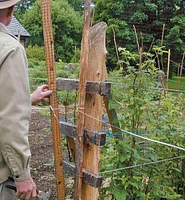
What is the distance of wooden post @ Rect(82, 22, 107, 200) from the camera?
2.14 meters

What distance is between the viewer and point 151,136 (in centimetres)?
257

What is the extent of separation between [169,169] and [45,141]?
2.75 metres

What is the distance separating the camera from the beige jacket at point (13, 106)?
1.39 metres

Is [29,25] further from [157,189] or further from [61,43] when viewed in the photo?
[157,189]

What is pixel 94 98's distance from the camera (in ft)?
7.16

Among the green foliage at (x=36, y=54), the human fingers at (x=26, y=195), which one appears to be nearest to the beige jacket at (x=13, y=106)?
the human fingers at (x=26, y=195)

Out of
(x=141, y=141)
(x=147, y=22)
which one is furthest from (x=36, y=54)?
(x=141, y=141)

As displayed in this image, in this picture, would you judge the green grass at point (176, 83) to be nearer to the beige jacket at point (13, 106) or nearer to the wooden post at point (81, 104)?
the wooden post at point (81, 104)

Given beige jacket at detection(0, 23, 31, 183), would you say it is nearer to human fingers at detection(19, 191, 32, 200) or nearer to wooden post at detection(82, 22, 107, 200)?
human fingers at detection(19, 191, 32, 200)

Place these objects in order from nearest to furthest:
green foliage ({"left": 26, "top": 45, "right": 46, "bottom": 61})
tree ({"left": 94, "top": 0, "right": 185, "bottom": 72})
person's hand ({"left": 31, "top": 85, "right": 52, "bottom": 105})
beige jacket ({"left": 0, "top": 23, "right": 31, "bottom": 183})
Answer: beige jacket ({"left": 0, "top": 23, "right": 31, "bottom": 183}) < person's hand ({"left": 31, "top": 85, "right": 52, "bottom": 105}) < tree ({"left": 94, "top": 0, "right": 185, "bottom": 72}) < green foliage ({"left": 26, "top": 45, "right": 46, "bottom": 61})

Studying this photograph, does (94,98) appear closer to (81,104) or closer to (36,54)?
(81,104)

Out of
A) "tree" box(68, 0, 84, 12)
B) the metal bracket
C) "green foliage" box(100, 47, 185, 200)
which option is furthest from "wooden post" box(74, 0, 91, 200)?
"tree" box(68, 0, 84, 12)

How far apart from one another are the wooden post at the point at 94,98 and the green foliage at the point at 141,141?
120mm

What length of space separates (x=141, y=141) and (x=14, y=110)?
4.04ft
